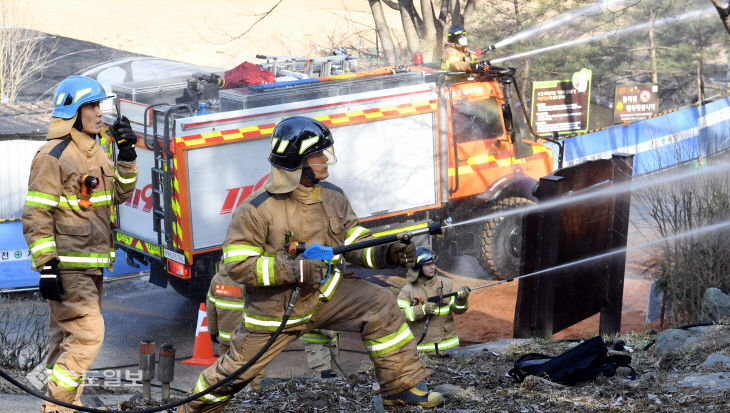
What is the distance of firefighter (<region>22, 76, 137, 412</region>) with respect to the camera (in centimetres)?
480

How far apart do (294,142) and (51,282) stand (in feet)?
5.21

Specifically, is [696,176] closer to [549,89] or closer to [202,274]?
[202,274]

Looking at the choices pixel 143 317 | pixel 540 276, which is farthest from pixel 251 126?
pixel 540 276

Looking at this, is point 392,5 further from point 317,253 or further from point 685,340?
point 317,253

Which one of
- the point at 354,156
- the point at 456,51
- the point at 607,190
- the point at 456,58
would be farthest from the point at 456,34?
the point at 607,190

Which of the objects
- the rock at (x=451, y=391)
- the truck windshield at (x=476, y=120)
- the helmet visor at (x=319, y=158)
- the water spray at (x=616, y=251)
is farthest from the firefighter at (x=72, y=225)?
the truck windshield at (x=476, y=120)

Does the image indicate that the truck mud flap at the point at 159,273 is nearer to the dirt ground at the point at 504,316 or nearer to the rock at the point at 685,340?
the dirt ground at the point at 504,316

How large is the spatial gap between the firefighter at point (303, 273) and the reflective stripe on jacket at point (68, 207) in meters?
1.10

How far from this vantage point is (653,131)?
13.9m

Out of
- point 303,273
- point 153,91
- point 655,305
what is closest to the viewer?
point 303,273

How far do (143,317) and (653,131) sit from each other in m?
8.67

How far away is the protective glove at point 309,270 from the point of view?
13.7 feet

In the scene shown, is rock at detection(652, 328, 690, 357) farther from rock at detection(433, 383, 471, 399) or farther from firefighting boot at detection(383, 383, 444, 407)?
firefighting boot at detection(383, 383, 444, 407)

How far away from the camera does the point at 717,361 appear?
18.3 ft
